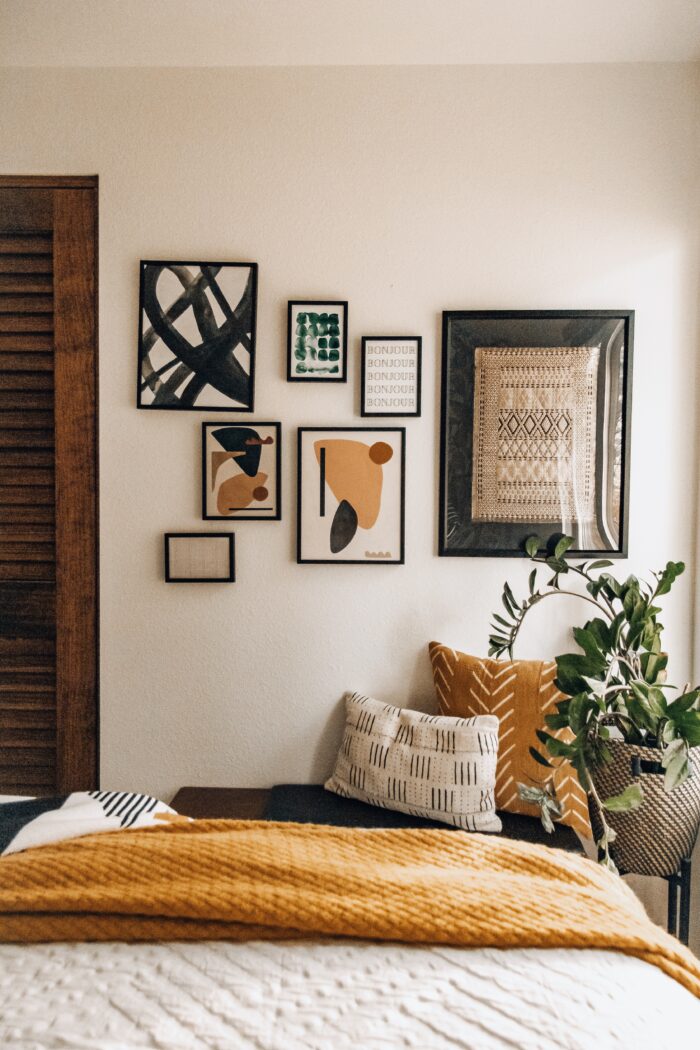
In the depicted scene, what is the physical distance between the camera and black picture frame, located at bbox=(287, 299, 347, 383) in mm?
1928

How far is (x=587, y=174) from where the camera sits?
191cm

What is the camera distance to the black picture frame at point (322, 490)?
195cm

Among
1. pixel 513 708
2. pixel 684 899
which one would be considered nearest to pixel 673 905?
pixel 684 899

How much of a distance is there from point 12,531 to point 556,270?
186cm

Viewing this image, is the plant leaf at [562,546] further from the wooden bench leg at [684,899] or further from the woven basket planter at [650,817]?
the wooden bench leg at [684,899]

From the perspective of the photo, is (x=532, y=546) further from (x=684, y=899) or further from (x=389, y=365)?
(x=684, y=899)

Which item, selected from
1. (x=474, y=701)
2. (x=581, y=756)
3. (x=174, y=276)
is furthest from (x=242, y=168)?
Result: (x=581, y=756)

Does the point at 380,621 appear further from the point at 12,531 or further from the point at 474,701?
the point at 12,531

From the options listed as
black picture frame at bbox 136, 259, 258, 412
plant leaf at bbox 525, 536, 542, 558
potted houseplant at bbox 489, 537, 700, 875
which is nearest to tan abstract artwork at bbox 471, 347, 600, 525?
plant leaf at bbox 525, 536, 542, 558

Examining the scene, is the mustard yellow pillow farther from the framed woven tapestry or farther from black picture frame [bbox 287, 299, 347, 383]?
black picture frame [bbox 287, 299, 347, 383]

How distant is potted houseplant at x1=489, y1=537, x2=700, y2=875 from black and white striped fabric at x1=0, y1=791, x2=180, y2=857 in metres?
0.89

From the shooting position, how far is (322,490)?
1.96 meters

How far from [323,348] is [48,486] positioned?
97 centimetres

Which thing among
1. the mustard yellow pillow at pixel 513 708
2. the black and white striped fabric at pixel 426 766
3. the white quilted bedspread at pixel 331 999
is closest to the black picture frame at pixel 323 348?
the mustard yellow pillow at pixel 513 708
